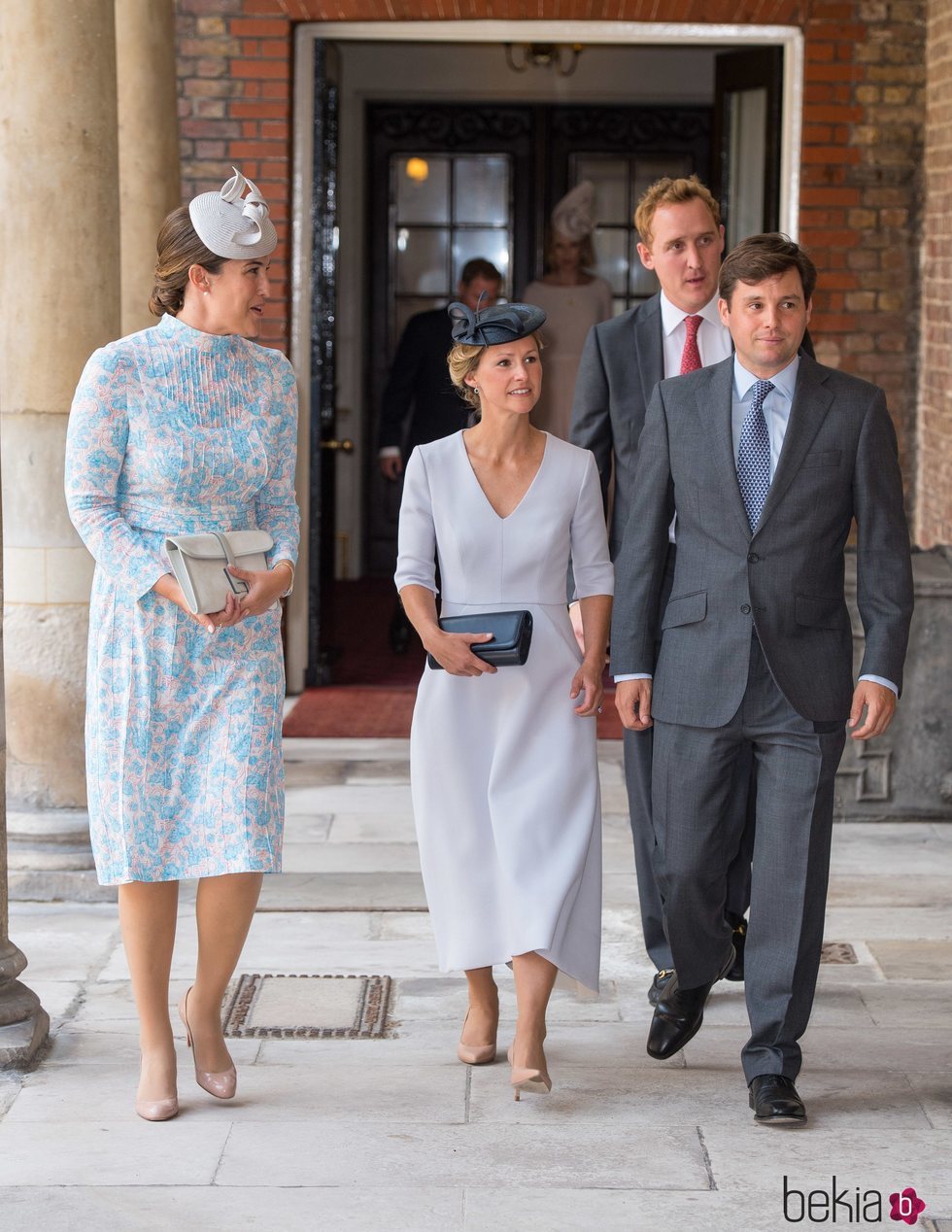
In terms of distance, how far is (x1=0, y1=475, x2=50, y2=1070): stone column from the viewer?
355 cm

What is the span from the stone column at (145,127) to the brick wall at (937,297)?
3009 millimetres

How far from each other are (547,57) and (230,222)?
7661 millimetres

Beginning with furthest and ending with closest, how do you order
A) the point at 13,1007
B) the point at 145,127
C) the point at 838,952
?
the point at 145,127 < the point at 838,952 < the point at 13,1007

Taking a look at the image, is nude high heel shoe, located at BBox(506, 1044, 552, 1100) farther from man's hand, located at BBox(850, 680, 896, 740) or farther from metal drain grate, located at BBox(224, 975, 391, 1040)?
man's hand, located at BBox(850, 680, 896, 740)

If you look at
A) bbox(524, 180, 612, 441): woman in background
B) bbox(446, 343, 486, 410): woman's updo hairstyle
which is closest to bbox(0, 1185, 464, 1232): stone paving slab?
bbox(446, 343, 486, 410): woman's updo hairstyle

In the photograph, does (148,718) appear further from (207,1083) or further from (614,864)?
(614,864)

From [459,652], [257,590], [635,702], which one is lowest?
[635,702]

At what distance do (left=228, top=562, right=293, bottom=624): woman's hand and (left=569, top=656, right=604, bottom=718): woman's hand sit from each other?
62 cm

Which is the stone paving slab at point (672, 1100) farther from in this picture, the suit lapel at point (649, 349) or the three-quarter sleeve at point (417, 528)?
the suit lapel at point (649, 349)

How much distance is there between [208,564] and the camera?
3.18 meters

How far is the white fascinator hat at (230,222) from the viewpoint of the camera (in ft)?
10.7

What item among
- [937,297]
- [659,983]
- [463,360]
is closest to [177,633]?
[463,360]

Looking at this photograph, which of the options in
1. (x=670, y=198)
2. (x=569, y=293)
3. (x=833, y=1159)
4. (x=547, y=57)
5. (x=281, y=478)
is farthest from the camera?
(x=547, y=57)

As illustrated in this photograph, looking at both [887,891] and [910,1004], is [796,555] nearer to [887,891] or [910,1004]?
[910,1004]
